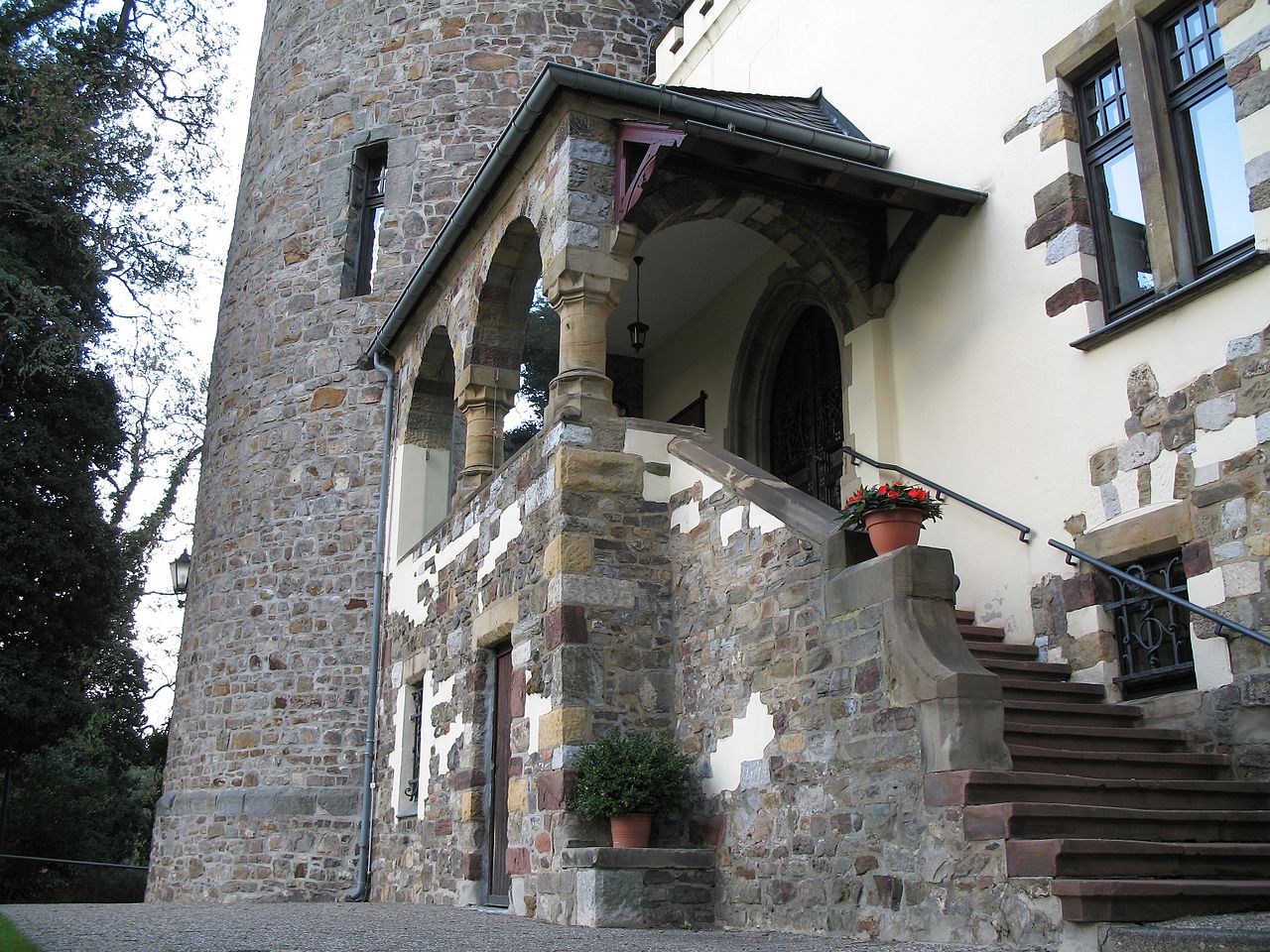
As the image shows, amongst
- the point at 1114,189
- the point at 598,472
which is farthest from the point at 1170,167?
the point at 598,472

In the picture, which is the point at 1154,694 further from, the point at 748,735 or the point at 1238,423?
the point at 748,735

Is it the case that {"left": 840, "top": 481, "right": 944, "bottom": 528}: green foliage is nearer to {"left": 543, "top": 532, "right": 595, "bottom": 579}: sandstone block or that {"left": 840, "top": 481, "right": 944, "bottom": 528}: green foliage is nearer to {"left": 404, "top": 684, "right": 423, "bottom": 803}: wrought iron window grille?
{"left": 543, "top": 532, "right": 595, "bottom": 579}: sandstone block

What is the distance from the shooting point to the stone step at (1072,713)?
607 cm

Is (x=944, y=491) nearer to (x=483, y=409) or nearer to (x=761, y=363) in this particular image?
(x=761, y=363)

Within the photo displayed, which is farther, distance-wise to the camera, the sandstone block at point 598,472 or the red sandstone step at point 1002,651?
the sandstone block at point 598,472

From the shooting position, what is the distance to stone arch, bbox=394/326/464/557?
1189 centimetres

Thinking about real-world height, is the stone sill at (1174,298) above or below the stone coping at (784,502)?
above

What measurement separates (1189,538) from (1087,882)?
8.60ft

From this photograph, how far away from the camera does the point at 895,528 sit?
554 cm

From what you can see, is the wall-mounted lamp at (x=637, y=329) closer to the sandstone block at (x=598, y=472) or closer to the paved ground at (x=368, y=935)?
the sandstone block at (x=598, y=472)

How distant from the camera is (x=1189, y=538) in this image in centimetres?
625

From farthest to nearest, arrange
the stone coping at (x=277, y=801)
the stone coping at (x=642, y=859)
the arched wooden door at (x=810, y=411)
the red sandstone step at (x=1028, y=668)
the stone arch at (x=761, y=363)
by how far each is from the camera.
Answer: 1. the stone coping at (x=277, y=801)
2. the stone arch at (x=761, y=363)
3. the arched wooden door at (x=810, y=411)
4. the red sandstone step at (x=1028, y=668)
5. the stone coping at (x=642, y=859)

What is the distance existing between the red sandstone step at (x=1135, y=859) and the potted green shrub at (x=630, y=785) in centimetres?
255

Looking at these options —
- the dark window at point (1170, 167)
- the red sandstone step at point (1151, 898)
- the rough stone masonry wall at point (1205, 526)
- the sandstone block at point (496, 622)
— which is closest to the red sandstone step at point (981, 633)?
the rough stone masonry wall at point (1205, 526)
